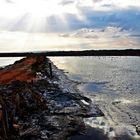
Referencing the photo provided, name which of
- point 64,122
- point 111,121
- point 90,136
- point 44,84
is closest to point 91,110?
point 111,121

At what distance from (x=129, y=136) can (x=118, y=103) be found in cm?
1039

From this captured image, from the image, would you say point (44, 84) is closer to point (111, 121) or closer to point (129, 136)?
point (111, 121)

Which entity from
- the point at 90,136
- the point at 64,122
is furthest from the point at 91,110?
the point at 90,136

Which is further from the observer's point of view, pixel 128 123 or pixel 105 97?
pixel 105 97

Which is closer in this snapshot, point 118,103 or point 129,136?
point 129,136

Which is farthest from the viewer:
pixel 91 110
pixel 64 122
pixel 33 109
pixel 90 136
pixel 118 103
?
pixel 118 103

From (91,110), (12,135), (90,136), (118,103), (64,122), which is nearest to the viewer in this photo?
(12,135)

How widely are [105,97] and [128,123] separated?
10.9 metres

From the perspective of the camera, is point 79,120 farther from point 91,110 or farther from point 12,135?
point 12,135

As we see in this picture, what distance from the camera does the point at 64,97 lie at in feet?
105

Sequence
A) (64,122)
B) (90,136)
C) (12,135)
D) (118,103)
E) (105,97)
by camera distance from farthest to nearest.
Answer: (105,97)
(118,103)
(64,122)
(90,136)
(12,135)

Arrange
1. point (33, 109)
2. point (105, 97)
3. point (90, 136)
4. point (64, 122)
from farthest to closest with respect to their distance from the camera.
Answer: point (105, 97) → point (33, 109) → point (64, 122) → point (90, 136)

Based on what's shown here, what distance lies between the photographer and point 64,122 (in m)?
23.7

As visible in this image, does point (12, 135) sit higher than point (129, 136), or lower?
higher
